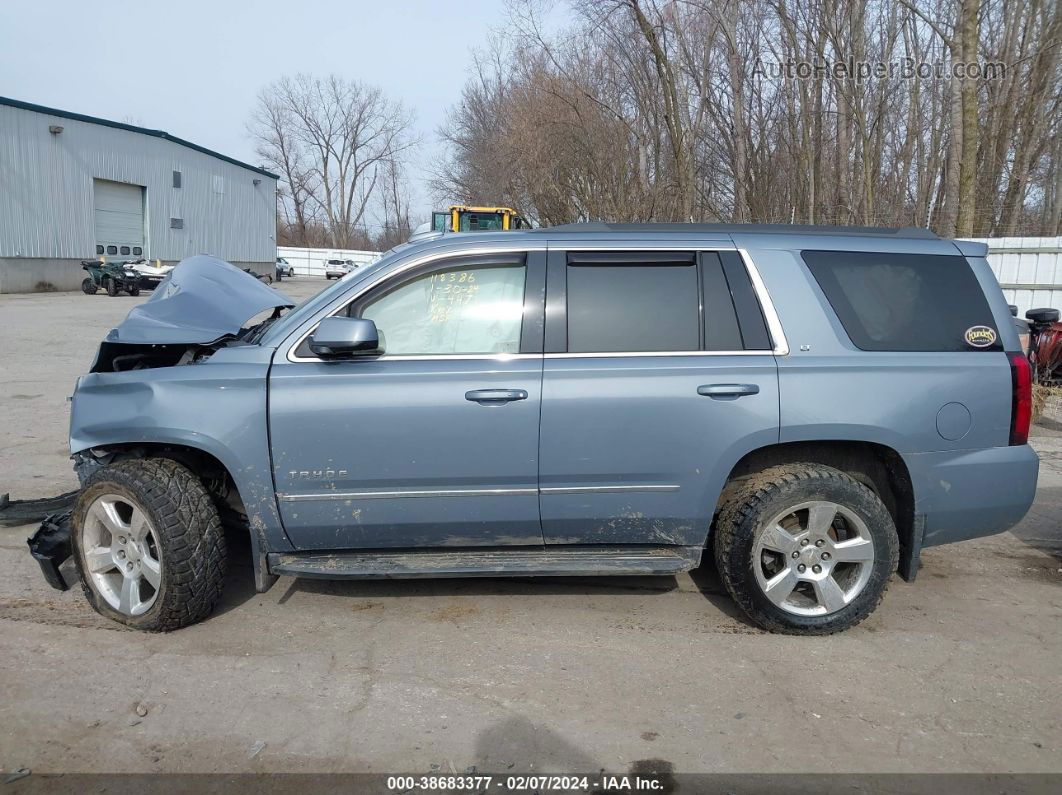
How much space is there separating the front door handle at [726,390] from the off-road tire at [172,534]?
2395 millimetres

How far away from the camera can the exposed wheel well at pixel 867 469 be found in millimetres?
4109

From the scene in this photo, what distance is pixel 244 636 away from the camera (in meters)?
4.03

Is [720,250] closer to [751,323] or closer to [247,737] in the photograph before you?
[751,323]

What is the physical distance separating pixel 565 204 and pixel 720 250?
66.0 feet

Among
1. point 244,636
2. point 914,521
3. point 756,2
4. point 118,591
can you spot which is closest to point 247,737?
point 244,636

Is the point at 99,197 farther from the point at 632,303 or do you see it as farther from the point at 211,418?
the point at 632,303

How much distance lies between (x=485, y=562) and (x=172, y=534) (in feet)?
4.76

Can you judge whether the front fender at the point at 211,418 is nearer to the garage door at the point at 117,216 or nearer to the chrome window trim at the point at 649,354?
the chrome window trim at the point at 649,354

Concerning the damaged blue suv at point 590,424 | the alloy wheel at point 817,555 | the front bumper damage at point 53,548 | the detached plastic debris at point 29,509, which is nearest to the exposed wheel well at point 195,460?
the damaged blue suv at point 590,424

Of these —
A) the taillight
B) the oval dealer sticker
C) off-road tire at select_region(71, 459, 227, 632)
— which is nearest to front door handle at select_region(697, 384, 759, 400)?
the oval dealer sticker

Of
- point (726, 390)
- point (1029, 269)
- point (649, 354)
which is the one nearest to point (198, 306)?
point (649, 354)

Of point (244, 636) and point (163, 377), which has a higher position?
point (163, 377)

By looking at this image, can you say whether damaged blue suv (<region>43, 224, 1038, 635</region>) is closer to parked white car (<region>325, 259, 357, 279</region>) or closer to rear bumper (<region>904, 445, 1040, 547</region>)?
rear bumper (<region>904, 445, 1040, 547</region>)

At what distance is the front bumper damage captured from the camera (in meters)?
4.18
